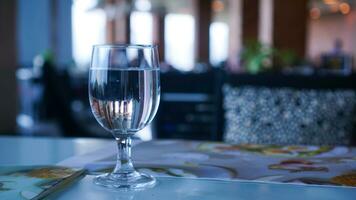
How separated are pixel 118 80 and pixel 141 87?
3 centimetres

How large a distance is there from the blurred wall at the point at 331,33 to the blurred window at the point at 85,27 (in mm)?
6628

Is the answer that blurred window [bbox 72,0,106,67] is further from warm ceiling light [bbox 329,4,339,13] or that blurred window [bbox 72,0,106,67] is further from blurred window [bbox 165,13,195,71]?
warm ceiling light [bbox 329,4,339,13]

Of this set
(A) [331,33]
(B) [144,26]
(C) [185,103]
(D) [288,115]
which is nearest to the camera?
(D) [288,115]

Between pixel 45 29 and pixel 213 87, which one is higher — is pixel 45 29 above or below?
above

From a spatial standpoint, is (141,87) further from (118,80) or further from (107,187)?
(107,187)

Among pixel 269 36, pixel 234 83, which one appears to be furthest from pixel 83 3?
pixel 234 83

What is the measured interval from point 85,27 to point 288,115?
948 centimetres

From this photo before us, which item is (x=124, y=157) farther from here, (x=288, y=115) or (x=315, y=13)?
(x=315, y=13)

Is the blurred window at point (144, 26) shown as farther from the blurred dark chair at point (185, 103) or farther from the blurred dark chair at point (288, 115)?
the blurred dark chair at point (288, 115)

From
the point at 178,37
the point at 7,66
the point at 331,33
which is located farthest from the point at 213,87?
the point at 331,33

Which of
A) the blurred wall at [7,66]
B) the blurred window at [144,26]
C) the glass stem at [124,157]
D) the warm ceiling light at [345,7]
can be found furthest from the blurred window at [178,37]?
the glass stem at [124,157]

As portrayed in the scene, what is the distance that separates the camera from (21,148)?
94 cm

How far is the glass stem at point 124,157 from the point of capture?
2.04 ft

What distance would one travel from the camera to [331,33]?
1556cm
